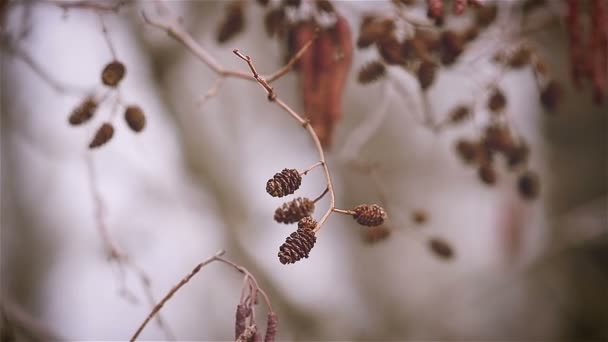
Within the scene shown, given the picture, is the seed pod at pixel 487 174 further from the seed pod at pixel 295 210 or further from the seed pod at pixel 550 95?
the seed pod at pixel 295 210

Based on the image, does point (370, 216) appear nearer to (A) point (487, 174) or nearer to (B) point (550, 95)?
(A) point (487, 174)

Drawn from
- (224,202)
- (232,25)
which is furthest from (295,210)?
(224,202)

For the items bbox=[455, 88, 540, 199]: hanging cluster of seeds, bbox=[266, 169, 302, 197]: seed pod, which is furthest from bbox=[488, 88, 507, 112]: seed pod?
bbox=[266, 169, 302, 197]: seed pod

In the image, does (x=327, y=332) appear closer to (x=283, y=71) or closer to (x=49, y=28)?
(x=49, y=28)

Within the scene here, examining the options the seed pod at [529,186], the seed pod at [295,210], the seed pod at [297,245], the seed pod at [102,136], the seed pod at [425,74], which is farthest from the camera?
the seed pod at [529,186]

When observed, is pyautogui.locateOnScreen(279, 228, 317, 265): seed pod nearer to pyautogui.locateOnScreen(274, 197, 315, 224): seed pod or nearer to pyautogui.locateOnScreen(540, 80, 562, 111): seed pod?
pyautogui.locateOnScreen(274, 197, 315, 224): seed pod

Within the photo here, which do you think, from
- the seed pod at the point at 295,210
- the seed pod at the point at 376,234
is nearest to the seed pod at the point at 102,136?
the seed pod at the point at 295,210

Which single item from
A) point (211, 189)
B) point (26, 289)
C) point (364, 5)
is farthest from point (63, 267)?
point (364, 5)
